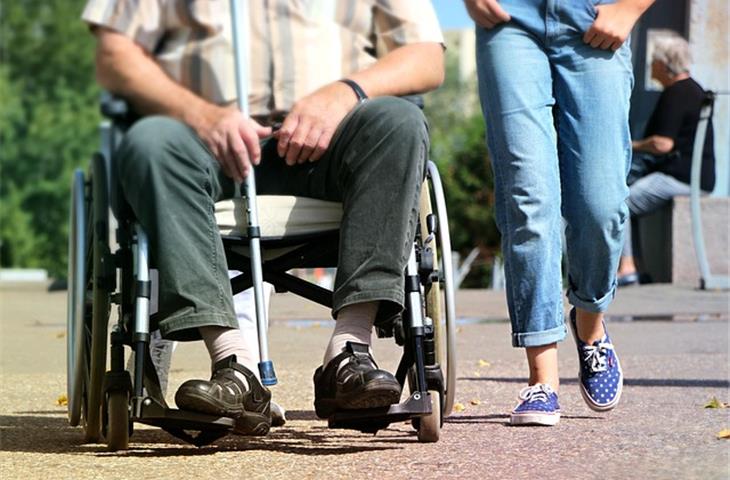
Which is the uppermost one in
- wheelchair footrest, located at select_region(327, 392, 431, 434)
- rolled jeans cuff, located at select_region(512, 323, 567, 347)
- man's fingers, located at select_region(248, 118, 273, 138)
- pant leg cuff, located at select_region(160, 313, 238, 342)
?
man's fingers, located at select_region(248, 118, 273, 138)

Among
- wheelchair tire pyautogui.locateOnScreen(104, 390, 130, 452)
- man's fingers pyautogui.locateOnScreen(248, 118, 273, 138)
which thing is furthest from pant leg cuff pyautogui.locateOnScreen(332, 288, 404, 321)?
wheelchair tire pyautogui.locateOnScreen(104, 390, 130, 452)

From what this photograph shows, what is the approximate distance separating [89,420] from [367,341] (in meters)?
0.78

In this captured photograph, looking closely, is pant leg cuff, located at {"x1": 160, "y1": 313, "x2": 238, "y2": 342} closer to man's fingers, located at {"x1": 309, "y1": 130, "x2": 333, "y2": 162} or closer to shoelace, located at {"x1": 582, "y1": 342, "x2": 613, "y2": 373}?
man's fingers, located at {"x1": 309, "y1": 130, "x2": 333, "y2": 162}

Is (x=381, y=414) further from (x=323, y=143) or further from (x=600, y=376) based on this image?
(x=600, y=376)

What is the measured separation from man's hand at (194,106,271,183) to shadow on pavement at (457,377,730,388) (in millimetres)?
2358

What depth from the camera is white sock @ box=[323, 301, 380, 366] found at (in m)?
3.88

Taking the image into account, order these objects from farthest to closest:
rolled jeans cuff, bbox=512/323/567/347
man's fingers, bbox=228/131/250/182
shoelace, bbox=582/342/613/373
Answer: shoelace, bbox=582/342/613/373
rolled jeans cuff, bbox=512/323/567/347
man's fingers, bbox=228/131/250/182

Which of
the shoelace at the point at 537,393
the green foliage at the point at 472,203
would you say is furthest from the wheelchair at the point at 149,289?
the green foliage at the point at 472,203

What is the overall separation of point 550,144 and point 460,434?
0.89 meters

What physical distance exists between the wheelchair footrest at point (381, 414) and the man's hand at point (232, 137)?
0.63 m

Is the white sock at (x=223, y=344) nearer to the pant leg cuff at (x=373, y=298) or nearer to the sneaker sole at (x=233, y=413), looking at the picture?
the sneaker sole at (x=233, y=413)

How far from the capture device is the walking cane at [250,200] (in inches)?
146

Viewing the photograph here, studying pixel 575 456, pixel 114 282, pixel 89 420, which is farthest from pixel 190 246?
pixel 575 456

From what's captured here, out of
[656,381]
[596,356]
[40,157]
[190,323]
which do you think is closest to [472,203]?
[656,381]
